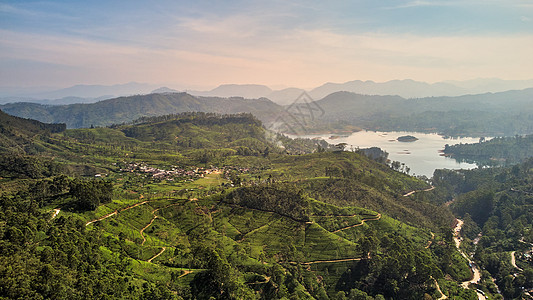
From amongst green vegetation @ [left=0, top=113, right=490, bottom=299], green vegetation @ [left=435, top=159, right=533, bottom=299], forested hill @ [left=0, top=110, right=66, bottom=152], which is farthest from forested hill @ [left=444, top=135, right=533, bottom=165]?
forested hill @ [left=0, top=110, right=66, bottom=152]

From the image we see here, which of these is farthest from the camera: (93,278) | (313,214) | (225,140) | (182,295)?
(225,140)

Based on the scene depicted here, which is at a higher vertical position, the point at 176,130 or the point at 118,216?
the point at 176,130

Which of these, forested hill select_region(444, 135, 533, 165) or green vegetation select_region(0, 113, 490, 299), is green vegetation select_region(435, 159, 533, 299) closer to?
green vegetation select_region(0, 113, 490, 299)

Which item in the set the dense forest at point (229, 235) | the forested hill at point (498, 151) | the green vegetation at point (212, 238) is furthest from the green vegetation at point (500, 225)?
the forested hill at point (498, 151)

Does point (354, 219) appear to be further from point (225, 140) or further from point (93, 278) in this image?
point (225, 140)

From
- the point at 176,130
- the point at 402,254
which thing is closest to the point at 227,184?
the point at 402,254

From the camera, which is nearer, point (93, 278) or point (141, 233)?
point (93, 278)

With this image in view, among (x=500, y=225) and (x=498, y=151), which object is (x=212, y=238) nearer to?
(x=500, y=225)
